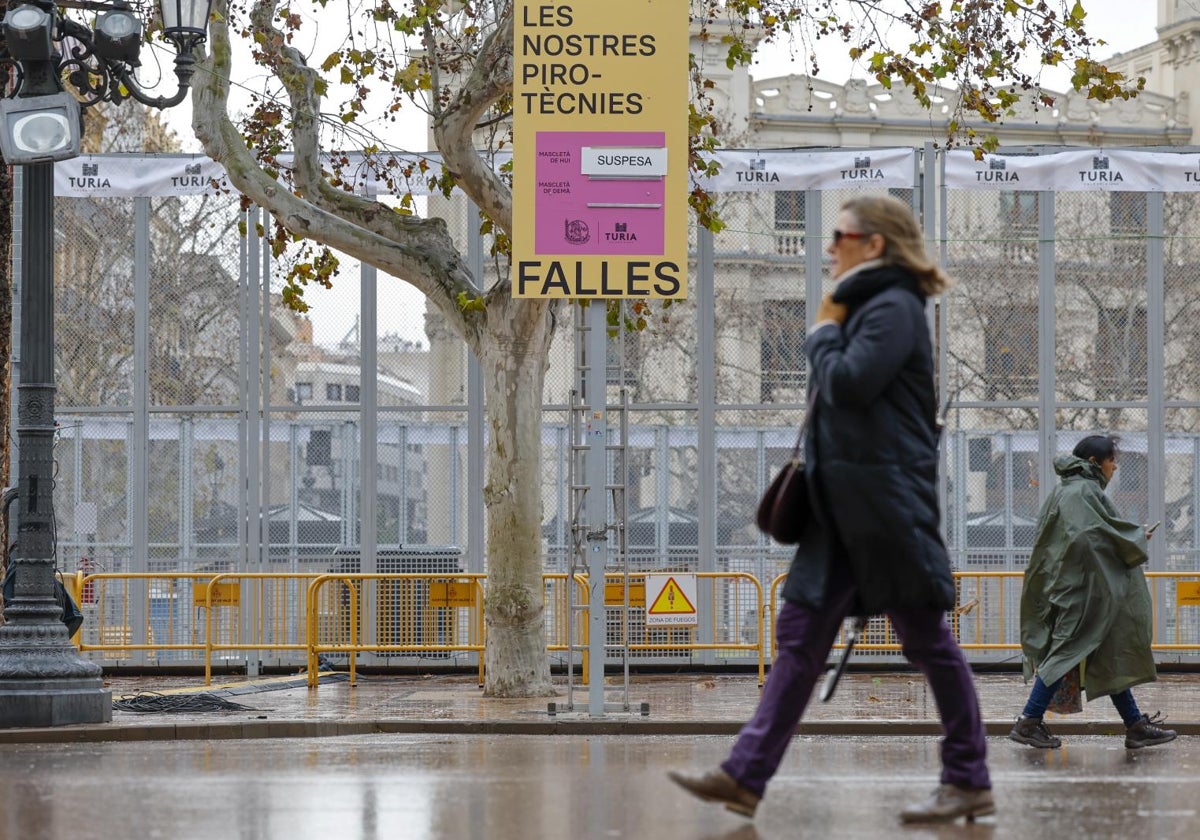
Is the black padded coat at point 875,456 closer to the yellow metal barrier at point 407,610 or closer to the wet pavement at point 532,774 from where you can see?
the wet pavement at point 532,774

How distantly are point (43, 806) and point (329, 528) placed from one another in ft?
39.2

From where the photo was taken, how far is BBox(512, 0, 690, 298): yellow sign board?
12.2m

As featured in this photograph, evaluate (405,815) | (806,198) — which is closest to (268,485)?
(806,198)

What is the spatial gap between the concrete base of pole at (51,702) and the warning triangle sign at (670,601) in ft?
13.2

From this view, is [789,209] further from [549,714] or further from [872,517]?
[872,517]

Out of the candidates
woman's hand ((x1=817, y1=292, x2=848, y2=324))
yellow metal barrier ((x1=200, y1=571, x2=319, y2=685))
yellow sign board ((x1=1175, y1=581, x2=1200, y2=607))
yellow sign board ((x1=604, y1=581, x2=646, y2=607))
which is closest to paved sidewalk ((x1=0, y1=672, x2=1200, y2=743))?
yellow metal barrier ((x1=200, y1=571, x2=319, y2=685))

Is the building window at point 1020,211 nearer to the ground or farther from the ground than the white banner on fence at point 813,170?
nearer to the ground

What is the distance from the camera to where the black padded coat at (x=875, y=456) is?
20.7 feet

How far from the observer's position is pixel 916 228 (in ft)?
21.5

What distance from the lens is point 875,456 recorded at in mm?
6340

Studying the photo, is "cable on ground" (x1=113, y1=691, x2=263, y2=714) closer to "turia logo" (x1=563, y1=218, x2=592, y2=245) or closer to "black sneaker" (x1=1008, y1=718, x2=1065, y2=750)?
"turia logo" (x1=563, y1=218, x2=592, y2=245)

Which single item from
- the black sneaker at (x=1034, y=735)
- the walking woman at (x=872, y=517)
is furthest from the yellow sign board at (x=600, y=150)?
the walking woman at (x=872, y=517)

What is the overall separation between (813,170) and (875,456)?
1295 centimetres

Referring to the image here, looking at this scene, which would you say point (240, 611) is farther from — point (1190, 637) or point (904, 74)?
point (1190, 637)
